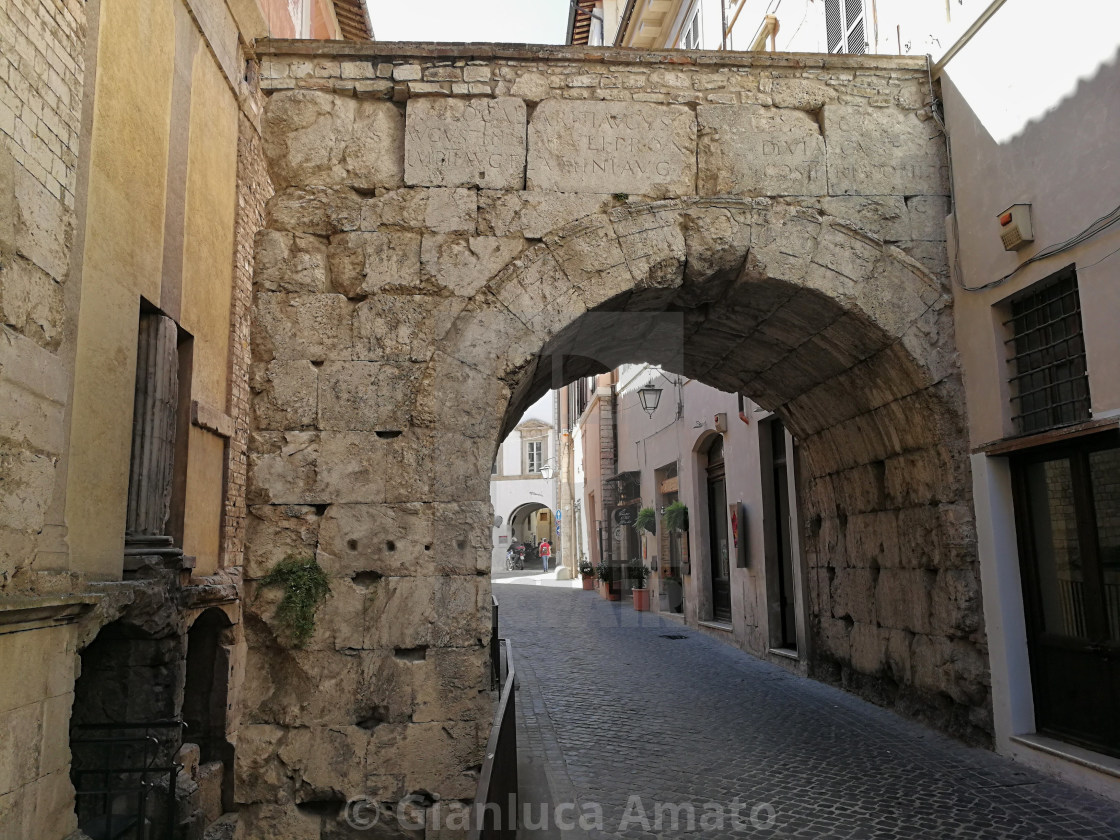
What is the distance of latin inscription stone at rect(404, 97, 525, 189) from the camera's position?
202 inches

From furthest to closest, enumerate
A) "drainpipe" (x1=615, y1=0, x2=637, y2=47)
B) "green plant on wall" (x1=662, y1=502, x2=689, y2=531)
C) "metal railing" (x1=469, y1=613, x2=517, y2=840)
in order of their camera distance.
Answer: "drainpipe" (x1=615, y1=0, x2=637, y2=47) < "green plant on wall" (x1=662, y1=502, x2=689, y2=531) < "metal railing" (x1=469, y1=613, x2=517, y2=840)

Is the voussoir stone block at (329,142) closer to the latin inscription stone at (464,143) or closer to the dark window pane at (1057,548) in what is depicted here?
the latin inscription stone at (464,143)

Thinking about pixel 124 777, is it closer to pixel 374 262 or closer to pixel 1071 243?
pixel 374 262

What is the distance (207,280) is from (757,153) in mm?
4889

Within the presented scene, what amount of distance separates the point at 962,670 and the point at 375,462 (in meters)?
3.64

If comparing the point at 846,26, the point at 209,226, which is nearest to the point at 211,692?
the point at 209,226

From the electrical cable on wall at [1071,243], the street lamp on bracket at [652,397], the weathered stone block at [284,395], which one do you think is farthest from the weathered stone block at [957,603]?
the street lamp on bracket at [652,397]

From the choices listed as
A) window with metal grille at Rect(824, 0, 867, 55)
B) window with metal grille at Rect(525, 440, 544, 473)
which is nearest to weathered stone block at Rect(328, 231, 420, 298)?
window with metal grille at Rect(824, 0, 867, 55)

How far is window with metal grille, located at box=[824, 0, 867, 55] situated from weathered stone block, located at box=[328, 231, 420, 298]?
4596mm

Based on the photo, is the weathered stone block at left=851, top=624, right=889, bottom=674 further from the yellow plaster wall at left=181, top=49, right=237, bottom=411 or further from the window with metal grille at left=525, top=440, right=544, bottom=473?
the window with metal grille at left=525, top=440, right=544, bottom=473

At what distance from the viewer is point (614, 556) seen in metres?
19.3

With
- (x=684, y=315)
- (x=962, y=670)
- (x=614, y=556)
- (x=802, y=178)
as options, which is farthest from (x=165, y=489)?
(x=614, y=556)

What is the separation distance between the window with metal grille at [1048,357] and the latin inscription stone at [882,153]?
0.99m

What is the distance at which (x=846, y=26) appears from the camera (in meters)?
7.89
